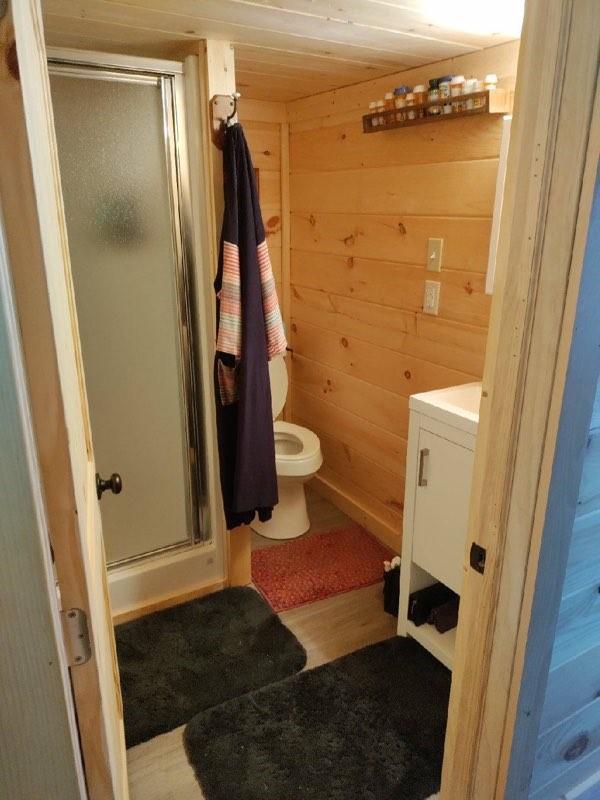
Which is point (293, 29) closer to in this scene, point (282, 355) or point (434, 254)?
point (434, 254)

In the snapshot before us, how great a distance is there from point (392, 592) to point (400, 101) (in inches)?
74.1

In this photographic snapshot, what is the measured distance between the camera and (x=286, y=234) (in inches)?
123

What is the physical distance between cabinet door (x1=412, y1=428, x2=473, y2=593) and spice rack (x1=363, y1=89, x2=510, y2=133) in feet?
3.49

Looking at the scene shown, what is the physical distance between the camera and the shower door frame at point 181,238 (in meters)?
1.79

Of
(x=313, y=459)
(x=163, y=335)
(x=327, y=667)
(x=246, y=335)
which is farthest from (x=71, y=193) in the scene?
(x=327, y=667)

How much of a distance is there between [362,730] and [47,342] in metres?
1.71

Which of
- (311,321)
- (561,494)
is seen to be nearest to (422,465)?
(561,494)

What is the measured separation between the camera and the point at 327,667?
2025 millimetres

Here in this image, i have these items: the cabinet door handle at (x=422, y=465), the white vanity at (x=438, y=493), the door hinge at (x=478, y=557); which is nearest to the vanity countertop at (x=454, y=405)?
the white vanity at (x=438, y=493)

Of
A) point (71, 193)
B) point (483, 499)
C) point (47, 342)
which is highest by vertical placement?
point (71, 193)

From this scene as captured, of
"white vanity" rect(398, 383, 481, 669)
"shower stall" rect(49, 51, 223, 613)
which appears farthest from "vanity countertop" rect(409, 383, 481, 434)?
"shower stall" rect(49, 51, 223, 613)

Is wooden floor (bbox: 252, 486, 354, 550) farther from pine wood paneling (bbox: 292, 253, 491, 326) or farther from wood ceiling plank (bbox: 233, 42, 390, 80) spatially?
wood ceiling plank (bbox: 233, 42, 390, 80)

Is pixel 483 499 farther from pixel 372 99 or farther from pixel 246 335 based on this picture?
pixel 372 99

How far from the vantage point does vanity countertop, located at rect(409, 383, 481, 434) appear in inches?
68.7
